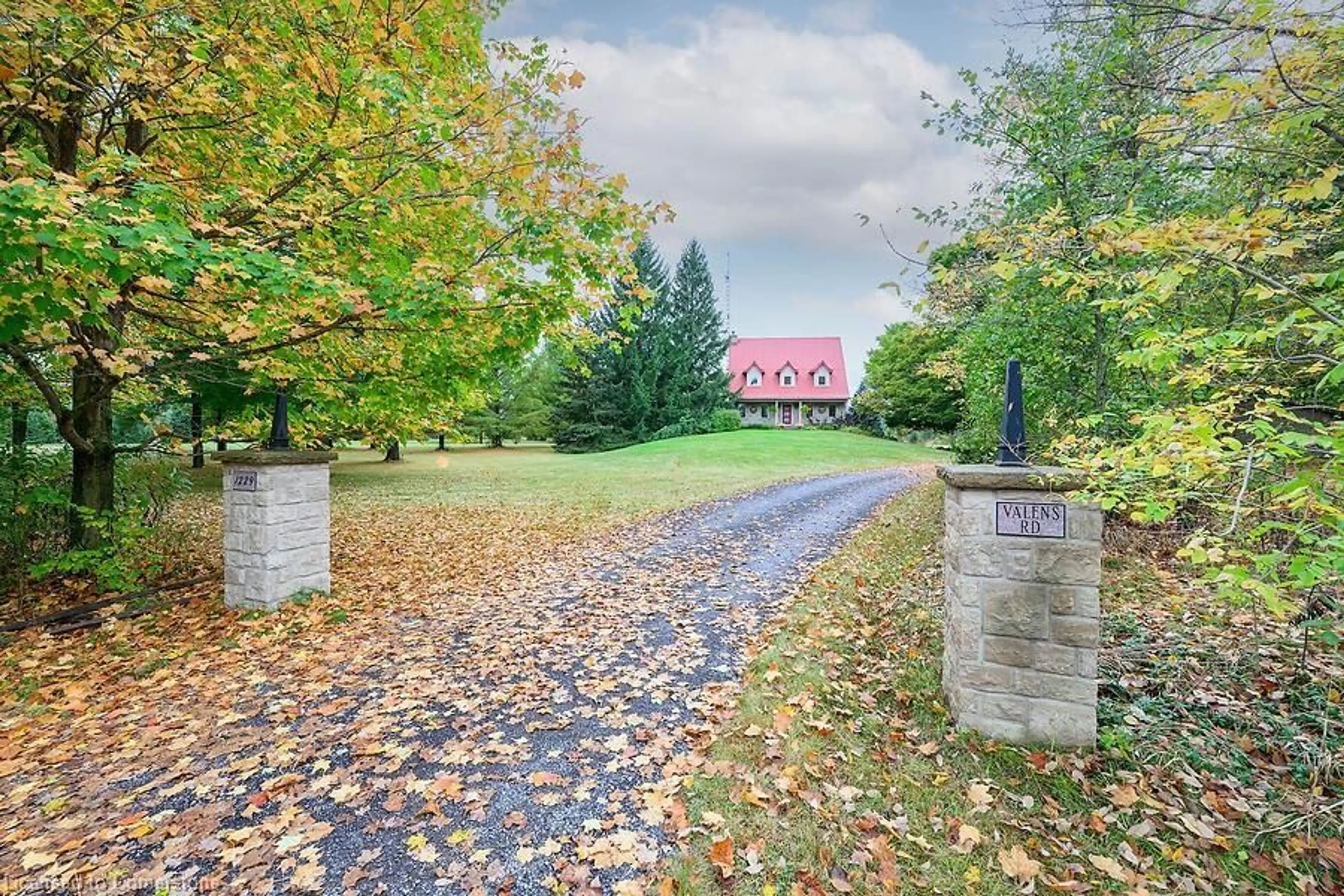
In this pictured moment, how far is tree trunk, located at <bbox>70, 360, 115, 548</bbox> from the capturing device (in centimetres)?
608

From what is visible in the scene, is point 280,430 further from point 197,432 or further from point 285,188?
point 197,432

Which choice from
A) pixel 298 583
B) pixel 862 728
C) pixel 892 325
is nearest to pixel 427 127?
pixel 298 583

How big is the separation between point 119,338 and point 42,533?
288 centimetres

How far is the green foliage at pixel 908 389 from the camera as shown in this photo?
32.4 meters

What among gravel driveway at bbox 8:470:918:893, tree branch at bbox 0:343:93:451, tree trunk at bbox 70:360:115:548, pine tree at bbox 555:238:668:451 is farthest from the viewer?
pine tree at bbox 555:238:668:451

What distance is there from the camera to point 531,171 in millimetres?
5551

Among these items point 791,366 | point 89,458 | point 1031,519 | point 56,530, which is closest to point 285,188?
point 89,458

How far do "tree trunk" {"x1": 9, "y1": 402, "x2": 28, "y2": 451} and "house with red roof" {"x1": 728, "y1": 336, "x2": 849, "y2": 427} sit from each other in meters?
37.3

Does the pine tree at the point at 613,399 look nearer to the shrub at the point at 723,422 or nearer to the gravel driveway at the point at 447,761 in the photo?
the shrub at the point at 723,422

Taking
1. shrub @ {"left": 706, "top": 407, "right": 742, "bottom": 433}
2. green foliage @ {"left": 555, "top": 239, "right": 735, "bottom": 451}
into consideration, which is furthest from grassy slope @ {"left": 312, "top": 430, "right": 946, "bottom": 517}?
green foliage @ {"left": 555, "top": 239, "right": 735, "bottom": 451}

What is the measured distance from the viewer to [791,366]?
143 ft

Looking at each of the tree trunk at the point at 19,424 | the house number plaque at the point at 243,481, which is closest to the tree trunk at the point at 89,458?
the tree trunk at the point at 19,424

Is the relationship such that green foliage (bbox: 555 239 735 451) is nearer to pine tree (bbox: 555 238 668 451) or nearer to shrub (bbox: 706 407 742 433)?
pine tree (bbox: 555 238 668 451)

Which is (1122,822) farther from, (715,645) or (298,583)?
(298,583)
